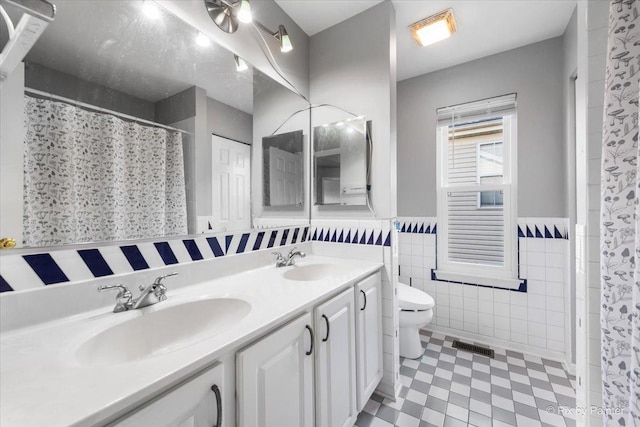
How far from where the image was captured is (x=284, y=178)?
1791 mm

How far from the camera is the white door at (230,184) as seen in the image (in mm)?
1306

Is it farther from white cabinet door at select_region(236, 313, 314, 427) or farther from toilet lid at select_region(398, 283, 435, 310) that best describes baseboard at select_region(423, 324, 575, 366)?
white cabinet door at select_region(236, 313, 314, 427)

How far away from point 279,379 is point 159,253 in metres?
0.69

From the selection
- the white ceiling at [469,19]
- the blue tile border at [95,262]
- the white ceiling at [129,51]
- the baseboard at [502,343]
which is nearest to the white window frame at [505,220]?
the baseboard at [502,343]

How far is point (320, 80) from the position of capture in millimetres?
1926

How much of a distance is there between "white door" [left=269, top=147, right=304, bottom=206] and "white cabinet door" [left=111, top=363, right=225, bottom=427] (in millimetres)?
1169

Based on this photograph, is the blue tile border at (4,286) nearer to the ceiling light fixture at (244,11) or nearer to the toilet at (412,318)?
the ceiling light fixture at (244,11)

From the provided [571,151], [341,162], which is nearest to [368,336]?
[341,162]

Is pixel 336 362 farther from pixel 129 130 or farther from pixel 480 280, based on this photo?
pixel 480 280

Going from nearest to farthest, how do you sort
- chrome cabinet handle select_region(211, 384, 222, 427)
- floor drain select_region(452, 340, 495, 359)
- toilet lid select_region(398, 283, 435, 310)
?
chrome cabinet handle select_region(211, 384, 222, 427), toilet lid select_region(398, 283, 435, 310), floor drain select_region(452, 340, 495, 359)

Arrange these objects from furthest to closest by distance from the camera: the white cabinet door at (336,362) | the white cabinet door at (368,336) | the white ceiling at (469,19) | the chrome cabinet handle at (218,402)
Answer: the white ceiling at (469,19) → the white cabinet door at (368,336) → the white cabinet door at (336,362) → the chrome cabinet handle at (218,402)

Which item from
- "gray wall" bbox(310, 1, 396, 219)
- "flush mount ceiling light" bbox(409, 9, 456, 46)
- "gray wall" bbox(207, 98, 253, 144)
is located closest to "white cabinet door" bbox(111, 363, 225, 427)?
"gray wall" bbox(207, 98, 253, 144)

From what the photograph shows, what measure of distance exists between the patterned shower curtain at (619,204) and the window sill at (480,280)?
5.06 ft

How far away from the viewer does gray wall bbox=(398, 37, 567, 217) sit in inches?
77.1
